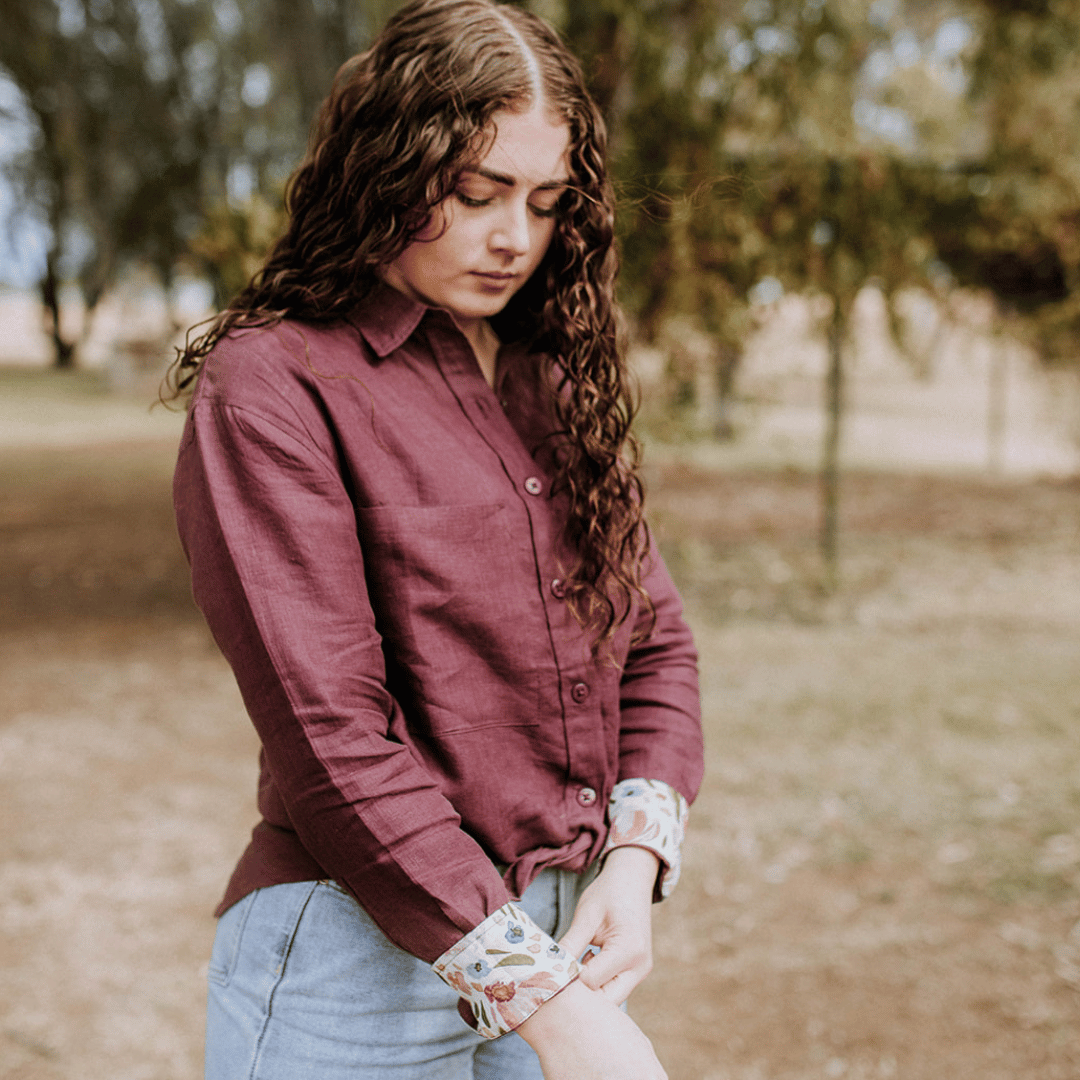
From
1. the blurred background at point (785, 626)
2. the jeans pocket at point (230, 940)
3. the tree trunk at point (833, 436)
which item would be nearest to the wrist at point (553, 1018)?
the jeans pocket at point (230, 940)

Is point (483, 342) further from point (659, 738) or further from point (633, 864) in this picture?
point (633, 864)

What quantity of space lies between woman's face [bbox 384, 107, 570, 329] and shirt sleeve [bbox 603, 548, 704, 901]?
0.46 metres

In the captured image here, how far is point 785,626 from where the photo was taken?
676 centimetres

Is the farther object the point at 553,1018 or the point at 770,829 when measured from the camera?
the point at 770,829

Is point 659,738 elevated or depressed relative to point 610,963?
elevated

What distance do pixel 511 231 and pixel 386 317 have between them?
0.59ft

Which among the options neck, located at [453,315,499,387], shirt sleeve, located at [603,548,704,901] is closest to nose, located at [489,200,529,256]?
neck, located at [453,315,499,387]

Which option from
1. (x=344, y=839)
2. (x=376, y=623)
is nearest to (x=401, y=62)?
(x=376, y=623)

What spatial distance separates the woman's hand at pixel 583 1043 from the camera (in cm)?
100

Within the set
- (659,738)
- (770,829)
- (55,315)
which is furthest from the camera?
(55,315)

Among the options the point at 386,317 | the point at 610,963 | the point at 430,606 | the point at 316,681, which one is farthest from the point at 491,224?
the point at 610,963

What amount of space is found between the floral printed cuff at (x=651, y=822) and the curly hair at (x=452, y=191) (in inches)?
7.9

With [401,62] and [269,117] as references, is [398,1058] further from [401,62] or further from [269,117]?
[269,117]

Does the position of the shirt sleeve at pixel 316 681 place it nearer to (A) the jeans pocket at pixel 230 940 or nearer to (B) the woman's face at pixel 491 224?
(A) the jeans pocket at pixel 230 940
